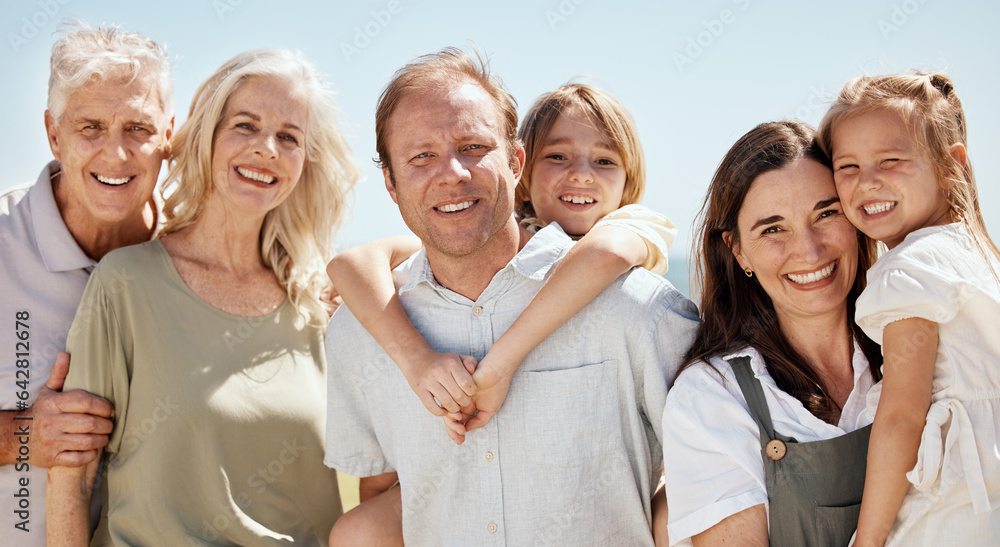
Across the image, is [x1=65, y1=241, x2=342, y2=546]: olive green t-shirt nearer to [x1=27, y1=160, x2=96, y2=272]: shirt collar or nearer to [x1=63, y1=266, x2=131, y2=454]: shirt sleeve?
[x1=63, y1=266, x2=131, y2=454]: shirt sleeve

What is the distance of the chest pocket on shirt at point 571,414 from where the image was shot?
2678 mm

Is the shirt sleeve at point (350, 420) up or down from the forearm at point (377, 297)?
down

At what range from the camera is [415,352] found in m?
2.70

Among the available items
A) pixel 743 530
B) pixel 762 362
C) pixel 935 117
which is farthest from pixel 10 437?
pixel 935 117

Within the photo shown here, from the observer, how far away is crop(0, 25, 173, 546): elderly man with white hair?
2.98m

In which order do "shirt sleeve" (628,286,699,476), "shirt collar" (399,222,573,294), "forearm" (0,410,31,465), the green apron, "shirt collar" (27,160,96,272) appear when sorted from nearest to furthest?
the green apron
"shirt sleeve" (628,286,699,476)
"shirt collar" (399,222,573,294)
"forearm" (0,410,31,465)
"shirt collar" (27,160,96,272)

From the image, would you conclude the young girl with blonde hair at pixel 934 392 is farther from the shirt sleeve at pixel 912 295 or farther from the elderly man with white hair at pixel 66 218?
the elderly man with white hair at pixel 66 218

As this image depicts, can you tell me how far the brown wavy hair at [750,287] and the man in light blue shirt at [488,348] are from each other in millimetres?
132

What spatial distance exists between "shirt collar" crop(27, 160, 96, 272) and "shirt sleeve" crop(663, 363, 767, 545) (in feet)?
8.21

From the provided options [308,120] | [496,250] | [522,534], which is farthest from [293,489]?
[308,120]

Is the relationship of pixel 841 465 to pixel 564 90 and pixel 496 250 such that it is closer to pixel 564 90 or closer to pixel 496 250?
pixel 496 250

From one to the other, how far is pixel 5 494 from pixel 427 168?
2.12m

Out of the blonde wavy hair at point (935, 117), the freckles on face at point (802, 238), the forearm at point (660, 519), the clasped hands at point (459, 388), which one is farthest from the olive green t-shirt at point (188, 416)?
the blonde wavy hair at point (935, 117)
